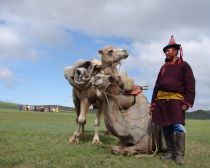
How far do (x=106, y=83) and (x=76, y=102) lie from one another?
2766 mm

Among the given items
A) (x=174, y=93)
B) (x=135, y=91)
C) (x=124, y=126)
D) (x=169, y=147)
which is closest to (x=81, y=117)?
(x=135, y=91)

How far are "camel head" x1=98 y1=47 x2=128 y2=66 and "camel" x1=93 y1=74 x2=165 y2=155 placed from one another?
2.44ft

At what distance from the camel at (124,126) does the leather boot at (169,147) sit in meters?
0.28

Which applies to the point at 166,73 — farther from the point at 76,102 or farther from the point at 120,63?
the point at 76,102

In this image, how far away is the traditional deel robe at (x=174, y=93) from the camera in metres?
9.67

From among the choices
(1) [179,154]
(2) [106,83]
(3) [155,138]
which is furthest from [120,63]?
(1) [179,154]

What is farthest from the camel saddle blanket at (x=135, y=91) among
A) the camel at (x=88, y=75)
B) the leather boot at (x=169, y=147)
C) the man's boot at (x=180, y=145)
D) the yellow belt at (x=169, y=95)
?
the man's boot at (x=180, y=145)

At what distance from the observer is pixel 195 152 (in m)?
11.2

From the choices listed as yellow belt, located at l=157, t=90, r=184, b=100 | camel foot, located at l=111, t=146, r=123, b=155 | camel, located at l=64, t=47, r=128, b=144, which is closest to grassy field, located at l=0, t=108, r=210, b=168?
camel foot, located at l=111, t=146, r=123, b=155

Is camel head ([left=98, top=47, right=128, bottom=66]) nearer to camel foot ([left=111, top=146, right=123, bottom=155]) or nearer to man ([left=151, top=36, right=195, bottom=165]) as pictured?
man ([left=151, top=36, right=195, bottom=165])

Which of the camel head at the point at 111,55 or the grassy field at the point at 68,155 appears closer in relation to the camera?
the grassy field at the point at 68,155

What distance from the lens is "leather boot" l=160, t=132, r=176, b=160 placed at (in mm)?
9844

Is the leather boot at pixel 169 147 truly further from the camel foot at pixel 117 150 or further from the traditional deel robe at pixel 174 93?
the camel foot at pixel 117 150

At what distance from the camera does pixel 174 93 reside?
9.81m
